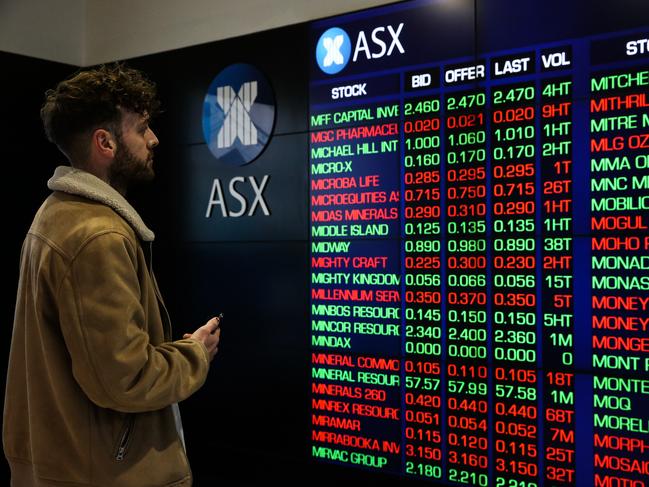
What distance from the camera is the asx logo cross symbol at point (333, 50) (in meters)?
3.12

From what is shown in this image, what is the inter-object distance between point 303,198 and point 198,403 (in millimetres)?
1211

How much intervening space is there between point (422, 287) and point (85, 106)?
1662 mm

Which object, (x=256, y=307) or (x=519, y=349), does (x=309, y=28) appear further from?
(x=519, y=349)

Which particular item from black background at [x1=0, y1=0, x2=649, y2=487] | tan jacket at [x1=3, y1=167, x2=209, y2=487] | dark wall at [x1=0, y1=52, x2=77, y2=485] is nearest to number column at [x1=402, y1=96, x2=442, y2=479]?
black background at [x1=0, y1=0, x2=649, y2=487]

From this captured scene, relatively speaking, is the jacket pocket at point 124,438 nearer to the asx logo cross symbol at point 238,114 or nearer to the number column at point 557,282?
the number column at point 557,282

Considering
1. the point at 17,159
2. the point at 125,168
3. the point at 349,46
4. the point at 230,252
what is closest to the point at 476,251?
the point at 349,46

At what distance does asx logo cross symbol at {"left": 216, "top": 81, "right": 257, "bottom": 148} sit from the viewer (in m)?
3.42

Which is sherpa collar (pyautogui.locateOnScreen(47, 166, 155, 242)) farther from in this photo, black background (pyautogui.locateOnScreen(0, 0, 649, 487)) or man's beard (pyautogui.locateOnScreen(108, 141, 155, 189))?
black background (pyautogui.locateOnScreen(0, 0, 649, 487))

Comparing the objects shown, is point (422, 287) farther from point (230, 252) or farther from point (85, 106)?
point (85, 106)

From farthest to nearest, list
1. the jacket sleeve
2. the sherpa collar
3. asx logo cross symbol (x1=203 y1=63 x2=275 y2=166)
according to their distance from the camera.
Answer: asx logo cross symbol (x1=203 y1=63 x2=275 y2=166) → the sherpa collar → the jacket sleeve

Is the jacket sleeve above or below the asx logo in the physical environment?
below

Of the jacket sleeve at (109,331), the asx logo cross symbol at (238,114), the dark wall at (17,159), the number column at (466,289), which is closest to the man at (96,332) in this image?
the jacket sleeve at (109,331)

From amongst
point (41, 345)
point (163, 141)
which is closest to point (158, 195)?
point (163, 141)

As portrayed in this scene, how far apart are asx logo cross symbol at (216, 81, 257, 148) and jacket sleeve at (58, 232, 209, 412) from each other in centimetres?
200
